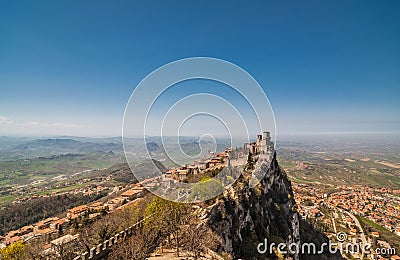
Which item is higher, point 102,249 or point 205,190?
point 205,190

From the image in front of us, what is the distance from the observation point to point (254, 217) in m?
23.5

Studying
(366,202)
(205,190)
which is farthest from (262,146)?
(366,202)

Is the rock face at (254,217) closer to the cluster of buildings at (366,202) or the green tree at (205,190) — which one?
the green tree at (205,190)

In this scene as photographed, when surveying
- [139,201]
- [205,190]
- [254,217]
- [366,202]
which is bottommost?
[366,202]

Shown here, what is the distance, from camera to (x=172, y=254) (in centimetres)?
1003

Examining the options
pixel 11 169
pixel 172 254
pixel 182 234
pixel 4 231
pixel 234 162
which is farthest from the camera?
pixel 11 169

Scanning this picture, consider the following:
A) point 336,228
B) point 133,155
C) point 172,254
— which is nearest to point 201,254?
point 172,254

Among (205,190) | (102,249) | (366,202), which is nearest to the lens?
(102,249)

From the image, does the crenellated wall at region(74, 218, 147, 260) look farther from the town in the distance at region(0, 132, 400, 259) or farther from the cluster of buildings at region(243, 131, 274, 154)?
the cluster of buildings at region(243, 131, 274, 154)

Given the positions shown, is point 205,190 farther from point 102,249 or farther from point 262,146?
point 262,146

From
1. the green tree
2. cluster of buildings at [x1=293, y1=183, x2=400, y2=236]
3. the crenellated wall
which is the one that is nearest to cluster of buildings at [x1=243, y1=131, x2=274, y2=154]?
the green tree

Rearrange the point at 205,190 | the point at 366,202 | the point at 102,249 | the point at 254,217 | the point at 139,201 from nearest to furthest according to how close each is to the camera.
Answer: the point at 102,249 → the point at 205,190 → the point at 254,217 → the point at 139,201 → the point at 366,202

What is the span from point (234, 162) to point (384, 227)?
64973 mm

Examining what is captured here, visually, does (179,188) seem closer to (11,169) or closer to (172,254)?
(172,254)
